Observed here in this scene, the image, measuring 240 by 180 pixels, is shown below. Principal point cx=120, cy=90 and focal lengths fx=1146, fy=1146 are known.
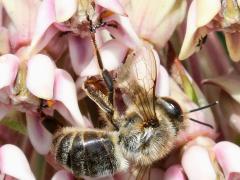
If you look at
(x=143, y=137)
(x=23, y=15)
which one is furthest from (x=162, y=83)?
(x=23, y=15)

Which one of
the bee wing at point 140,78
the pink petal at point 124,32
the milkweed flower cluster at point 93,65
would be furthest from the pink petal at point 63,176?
the pink petal at point 124,32

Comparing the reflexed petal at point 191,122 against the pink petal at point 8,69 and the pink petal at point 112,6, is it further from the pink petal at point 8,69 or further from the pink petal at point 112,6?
the pink petal at point 8,69

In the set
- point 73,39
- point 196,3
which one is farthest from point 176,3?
point 73,39

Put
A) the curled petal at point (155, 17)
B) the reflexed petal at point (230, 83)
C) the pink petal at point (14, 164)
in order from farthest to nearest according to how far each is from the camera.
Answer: the reflexed petal at point (230, 83) → the curled petal at point (155, 17) → the pink petal at point (14, 164)

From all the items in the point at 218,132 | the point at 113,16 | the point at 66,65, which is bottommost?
the point at 218,132

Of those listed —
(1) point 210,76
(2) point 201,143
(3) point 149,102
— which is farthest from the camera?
(1) point 210,76

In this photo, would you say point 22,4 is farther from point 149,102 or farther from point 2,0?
point 149,102
